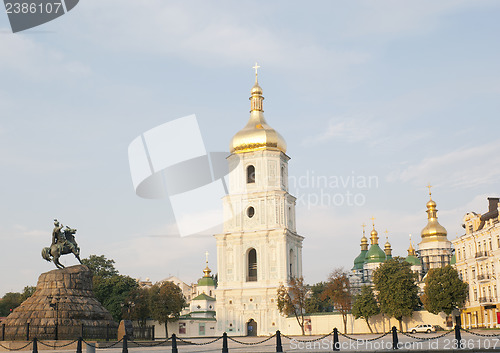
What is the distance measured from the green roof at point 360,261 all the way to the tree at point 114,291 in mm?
41471

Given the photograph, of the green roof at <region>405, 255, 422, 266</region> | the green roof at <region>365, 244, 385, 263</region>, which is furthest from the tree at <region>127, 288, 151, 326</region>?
the green roof at <region>405, 255, 422, 266</region>

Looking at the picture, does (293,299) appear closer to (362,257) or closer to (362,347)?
(362,347)

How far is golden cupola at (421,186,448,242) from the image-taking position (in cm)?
8519

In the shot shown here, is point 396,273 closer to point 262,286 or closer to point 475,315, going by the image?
point 475,315

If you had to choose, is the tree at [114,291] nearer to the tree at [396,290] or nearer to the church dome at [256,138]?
the church dome at [256,138]

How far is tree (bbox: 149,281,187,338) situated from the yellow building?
27.9 metres

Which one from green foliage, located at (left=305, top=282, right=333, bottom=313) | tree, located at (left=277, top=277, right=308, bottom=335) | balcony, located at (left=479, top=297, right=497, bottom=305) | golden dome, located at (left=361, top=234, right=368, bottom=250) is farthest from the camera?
golden dome, located at (left=361, top=234, right=368, bottom=250)

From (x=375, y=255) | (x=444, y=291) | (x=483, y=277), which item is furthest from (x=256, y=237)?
(x=375, y=255)

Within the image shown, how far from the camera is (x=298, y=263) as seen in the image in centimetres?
6338

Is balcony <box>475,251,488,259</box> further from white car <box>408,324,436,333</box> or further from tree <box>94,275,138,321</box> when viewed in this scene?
tree <box>94,275,138,321</box>

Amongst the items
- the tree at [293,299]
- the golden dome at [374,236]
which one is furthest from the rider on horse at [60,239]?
the golden dome at [374,236]

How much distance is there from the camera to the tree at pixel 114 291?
63.8m

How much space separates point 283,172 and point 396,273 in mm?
16347

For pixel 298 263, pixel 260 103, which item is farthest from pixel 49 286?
pixel 260 103
